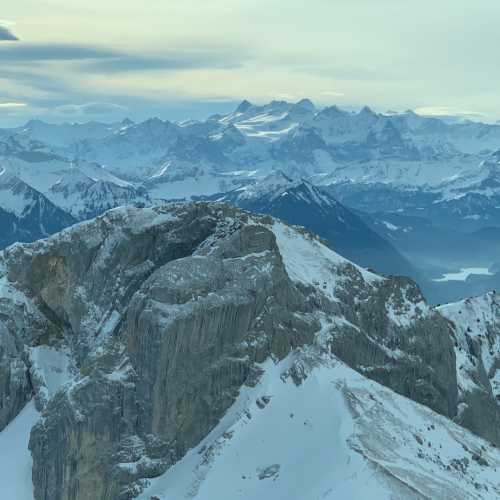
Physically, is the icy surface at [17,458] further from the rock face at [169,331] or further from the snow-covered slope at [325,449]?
the snow-covered slope at [325,449]

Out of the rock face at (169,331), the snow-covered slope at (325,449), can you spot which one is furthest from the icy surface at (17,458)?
the snow-covered slope at (325,449)

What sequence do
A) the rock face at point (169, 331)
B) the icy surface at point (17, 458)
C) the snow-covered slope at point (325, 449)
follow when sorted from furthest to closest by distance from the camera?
the icy surface at point (17, 458)
the rock face at point (169, 331)
the snow-covered slope at point (325, 449)

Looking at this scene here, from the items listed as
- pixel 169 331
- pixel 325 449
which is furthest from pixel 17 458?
pixel 325 449

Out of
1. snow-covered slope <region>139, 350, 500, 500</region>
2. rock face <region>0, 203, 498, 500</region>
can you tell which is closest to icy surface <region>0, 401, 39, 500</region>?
rock face <region>0, 203, 498, 500</region>

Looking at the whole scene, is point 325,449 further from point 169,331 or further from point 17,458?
point 17,458

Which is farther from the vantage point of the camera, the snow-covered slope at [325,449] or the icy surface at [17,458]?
the icy surface at [17,458]

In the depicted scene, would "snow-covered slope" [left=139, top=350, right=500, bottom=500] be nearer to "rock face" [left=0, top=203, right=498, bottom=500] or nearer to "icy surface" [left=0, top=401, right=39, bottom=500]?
"rock face" [left=0, top=203, right=498, bottom=500]

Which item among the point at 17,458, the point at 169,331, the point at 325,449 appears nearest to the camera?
the point at 325,449

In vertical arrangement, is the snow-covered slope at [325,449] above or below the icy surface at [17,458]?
above
